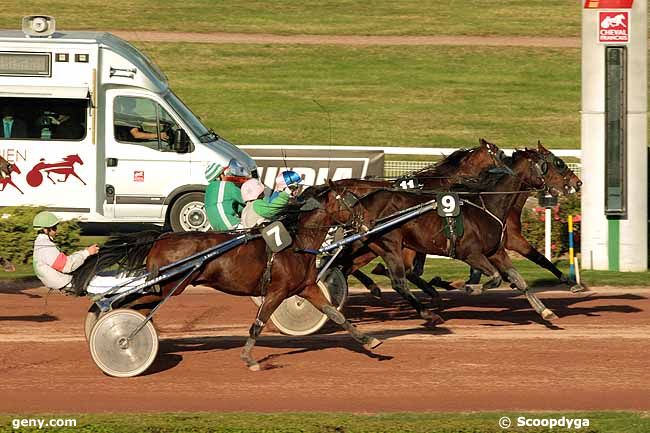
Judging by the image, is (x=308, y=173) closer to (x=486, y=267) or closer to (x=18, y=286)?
(x=18, y=286)

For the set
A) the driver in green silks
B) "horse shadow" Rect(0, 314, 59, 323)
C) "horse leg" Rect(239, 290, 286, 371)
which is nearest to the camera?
"horse leg" Rect(239, 290, 286, 371)

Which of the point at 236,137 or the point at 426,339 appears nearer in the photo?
the point at 426,339

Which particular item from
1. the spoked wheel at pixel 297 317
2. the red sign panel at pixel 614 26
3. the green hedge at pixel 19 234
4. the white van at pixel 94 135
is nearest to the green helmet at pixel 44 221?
the spoked wheel at pixel 297 317

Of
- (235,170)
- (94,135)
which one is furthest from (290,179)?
(94,135)

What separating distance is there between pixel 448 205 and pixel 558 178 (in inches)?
54.7

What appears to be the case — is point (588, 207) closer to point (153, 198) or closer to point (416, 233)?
point (416, 233)

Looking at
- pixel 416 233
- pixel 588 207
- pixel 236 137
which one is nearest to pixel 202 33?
pixel 236 137

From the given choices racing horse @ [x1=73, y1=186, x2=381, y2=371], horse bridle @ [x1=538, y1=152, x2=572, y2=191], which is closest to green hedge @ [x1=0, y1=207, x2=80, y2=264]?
racing horse @ [x1=73, y1=186, x2=381, y2=371]

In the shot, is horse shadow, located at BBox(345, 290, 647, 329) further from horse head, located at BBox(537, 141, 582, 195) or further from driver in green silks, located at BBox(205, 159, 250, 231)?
driver in green silks, located at BBox(205, 159, 250, 231)

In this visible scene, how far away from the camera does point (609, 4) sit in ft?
50.5

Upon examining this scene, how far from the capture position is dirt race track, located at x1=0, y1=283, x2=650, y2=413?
9.44 metres

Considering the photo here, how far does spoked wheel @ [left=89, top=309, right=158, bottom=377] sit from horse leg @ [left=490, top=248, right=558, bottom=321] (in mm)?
3674

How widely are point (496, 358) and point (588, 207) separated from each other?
5.39 meters

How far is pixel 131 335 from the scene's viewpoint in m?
9.97
